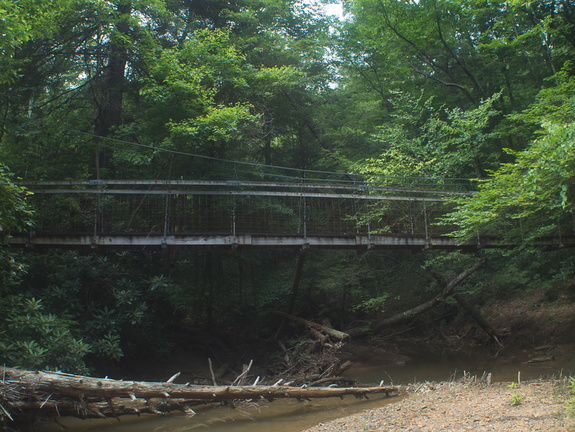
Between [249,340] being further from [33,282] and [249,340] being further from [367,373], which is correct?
[33,282]

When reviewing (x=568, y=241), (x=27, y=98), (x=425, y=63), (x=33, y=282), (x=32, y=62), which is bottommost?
(x=33, y=282)

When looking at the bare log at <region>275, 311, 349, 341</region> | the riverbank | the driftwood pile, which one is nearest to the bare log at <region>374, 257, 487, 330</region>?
the bare log at <region>275, 311, 349, 341</region>

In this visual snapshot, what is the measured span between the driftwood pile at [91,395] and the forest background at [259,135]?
1.26 metres

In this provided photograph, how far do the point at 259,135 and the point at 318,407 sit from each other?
24.9 ft

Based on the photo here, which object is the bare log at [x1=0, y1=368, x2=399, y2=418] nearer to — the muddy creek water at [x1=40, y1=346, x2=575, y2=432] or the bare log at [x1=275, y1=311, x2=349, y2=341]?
the muddy creek water at [x1=40, y1=346, x2=575, y2=432]

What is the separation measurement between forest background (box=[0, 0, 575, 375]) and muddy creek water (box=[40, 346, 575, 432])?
65.3 inches

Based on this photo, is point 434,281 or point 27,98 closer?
point 27,98

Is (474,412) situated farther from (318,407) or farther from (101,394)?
(101,394)

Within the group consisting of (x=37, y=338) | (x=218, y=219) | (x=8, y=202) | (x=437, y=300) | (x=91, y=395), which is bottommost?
(x=91, y=395)

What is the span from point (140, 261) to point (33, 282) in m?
2.32

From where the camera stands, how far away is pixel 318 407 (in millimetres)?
7047

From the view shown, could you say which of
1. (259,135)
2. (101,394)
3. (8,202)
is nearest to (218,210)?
(259,135)

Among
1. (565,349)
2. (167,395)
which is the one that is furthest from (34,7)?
(565,349)

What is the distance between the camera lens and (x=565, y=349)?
34.0 feet
